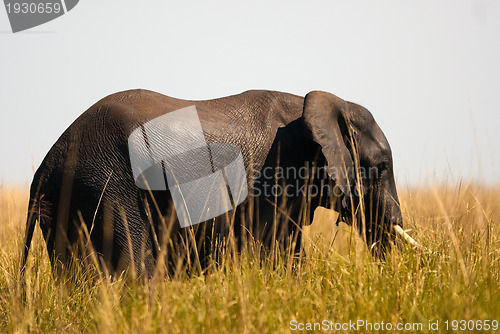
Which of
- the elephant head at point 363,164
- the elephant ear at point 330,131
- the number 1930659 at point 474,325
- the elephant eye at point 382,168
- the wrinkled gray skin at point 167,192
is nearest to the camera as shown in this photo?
the number 1930659 at point 474,325

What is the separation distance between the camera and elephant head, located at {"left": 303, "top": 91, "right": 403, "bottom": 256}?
16.9 ft

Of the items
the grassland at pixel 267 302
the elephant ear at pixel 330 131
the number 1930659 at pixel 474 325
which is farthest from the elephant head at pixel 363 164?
the number 1930659 at pixel 474 325

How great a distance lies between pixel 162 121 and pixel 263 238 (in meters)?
1.52

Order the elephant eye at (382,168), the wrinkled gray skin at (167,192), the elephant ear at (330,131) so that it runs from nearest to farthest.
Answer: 1. the wrinkled gray skin at (167,192)
2. the elephant ear at (330,131)
3. the elephant eye at (382,168)

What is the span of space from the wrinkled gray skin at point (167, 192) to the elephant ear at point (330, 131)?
0.01m

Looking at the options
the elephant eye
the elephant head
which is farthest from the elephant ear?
the elephant eye

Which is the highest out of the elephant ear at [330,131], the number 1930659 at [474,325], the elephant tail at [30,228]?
the elephant ear at [330,131]

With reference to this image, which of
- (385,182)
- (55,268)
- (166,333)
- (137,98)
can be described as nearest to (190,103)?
(137,98)

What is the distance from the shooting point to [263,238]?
502cm

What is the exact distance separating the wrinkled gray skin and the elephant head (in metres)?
0.01

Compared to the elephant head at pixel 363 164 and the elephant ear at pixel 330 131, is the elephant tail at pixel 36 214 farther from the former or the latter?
the elephant head at pixel 363 164

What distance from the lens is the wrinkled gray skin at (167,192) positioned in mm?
4141

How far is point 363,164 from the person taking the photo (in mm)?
5484

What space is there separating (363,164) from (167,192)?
2.24m
